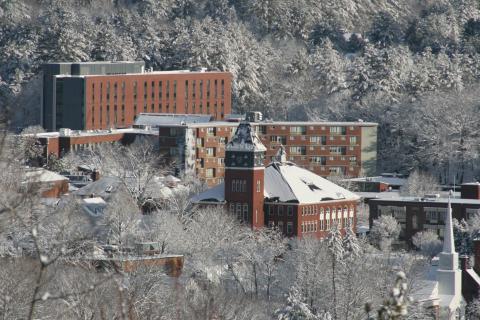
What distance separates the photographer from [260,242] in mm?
73062

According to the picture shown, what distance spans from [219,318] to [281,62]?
10923 centimetres

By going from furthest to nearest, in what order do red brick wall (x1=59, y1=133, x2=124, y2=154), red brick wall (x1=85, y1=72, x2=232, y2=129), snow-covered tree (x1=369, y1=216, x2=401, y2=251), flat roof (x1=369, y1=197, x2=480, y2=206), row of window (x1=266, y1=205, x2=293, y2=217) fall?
red brick wall (x1=85, y1=72, x2=232, y2=129) < red brick wall (x1=59, y1=133, x2=124, y2=154) < flat roof (x1=369, y1=197, x2=480, y2=206) < row of window (x1=266, y1=205, x2=293, y2=217) < snow-covered tree (x1=369, y1=216, x2=401, y2=251)

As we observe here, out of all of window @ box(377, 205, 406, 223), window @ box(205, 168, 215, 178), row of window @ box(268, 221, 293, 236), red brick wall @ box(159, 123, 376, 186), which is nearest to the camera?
row of window @ box(268, 221, 293, 236)

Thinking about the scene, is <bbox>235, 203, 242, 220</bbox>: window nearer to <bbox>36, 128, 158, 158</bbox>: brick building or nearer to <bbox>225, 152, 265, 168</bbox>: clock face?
<bbox>225, 152, 265, 168</bbox>: clock face

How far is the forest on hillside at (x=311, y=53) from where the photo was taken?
114562 mm

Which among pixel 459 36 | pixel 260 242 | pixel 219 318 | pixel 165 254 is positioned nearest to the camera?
pixel 219 318

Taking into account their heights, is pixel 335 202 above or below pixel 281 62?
below

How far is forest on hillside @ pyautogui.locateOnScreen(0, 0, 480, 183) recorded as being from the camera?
11456cm

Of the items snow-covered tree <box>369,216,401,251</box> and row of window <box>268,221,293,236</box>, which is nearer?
row of window <box>268,221,293,236</box>

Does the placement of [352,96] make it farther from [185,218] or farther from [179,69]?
[185,218]

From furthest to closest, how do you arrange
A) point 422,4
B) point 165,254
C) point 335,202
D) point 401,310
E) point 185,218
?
point 422,4
point 335,202
point 185,218
point 165,254
point 401,310

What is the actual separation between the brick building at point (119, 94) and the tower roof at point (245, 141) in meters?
29.5

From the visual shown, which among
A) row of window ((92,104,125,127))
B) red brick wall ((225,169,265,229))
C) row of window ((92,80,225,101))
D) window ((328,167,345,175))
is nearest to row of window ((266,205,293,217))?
red brick wall ((225,169,265,229))

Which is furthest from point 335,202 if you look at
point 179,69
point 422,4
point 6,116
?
point 422,4
